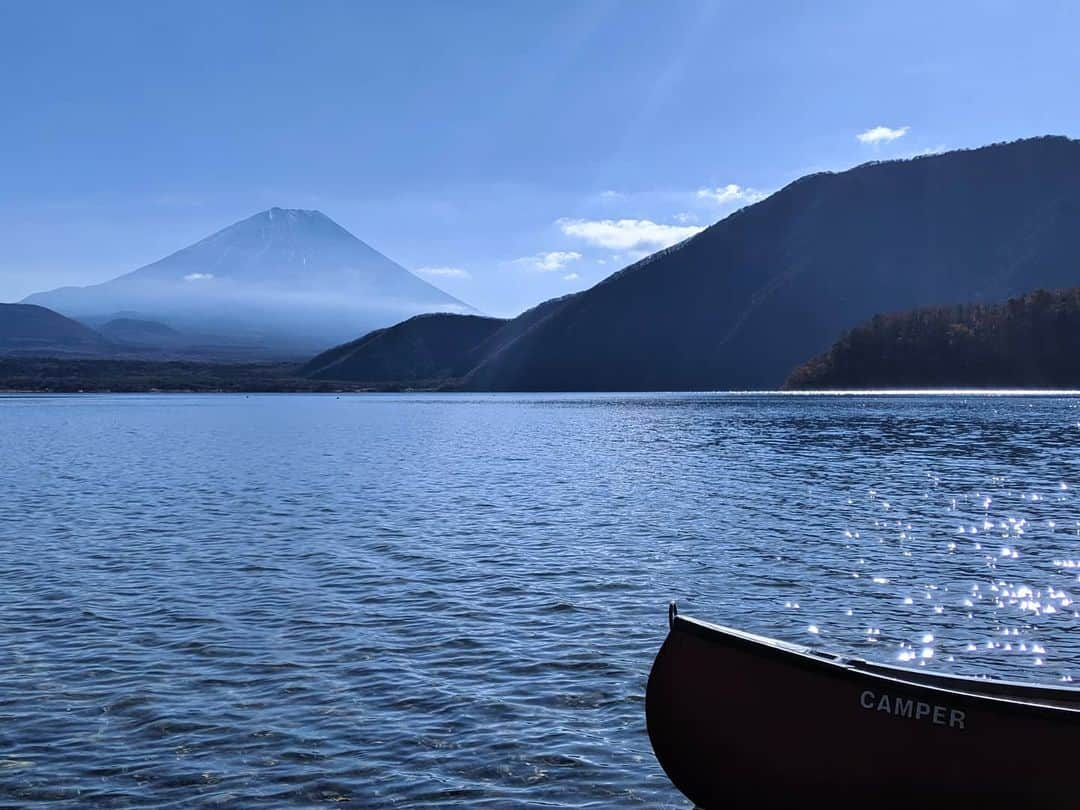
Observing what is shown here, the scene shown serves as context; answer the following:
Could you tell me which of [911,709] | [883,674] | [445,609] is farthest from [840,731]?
[445,609]

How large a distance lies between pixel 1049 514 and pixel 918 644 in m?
25.5

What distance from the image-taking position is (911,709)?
410 inches

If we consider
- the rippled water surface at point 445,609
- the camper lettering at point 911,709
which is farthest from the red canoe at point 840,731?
the rippled water surface at point 445,609

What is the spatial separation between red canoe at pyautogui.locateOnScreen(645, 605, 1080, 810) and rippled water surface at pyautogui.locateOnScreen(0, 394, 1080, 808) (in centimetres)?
183

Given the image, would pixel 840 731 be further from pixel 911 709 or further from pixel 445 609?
pixel 445 609

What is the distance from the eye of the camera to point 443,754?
14297 mm

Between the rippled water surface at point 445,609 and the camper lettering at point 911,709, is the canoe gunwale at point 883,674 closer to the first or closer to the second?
the camper lettering at point 911,709

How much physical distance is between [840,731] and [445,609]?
14.6m

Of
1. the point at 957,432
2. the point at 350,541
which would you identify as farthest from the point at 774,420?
the point at 350,541

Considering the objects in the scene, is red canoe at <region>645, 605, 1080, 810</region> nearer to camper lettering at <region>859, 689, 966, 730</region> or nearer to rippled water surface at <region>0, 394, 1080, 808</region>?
camper lettering at <region>859, 689, 966, 730</region>

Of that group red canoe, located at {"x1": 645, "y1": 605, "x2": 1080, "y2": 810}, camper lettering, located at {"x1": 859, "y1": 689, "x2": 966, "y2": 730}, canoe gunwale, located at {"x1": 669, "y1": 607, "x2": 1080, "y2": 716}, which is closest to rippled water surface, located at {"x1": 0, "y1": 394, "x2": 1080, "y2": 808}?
red canoe, located at {"x1": 645, "y1": 605, "x2": 1080, "y2": 810}

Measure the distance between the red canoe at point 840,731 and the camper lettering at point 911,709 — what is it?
0.04 ft

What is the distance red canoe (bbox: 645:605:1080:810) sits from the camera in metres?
10.1

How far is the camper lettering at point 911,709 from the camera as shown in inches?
404
